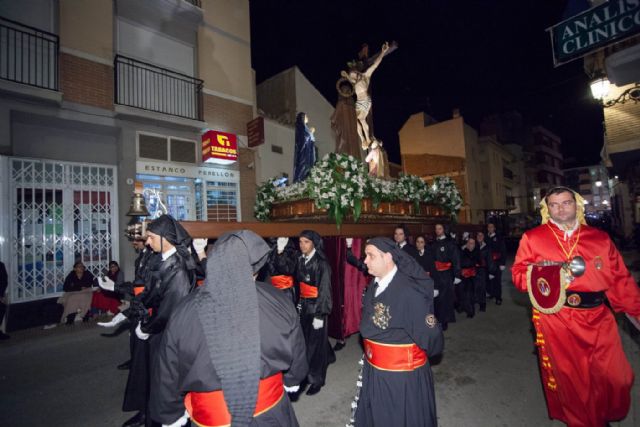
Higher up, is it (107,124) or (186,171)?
(107,124)

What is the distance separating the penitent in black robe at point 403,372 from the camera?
246 centimetres

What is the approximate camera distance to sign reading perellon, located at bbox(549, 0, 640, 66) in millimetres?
4238

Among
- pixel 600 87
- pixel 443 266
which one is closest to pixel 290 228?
pixel 443 266

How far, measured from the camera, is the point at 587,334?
2939 millimetres

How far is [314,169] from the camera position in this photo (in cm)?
581

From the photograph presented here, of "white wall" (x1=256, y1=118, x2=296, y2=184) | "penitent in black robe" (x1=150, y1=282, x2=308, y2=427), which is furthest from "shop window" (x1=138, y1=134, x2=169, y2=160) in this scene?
"penitent in black robe" (x1=150, y1=282, x2=308, y2=427)

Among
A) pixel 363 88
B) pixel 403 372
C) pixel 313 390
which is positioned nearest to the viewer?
pixel 403 372

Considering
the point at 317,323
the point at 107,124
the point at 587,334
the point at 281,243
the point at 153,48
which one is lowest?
the point at 317,323

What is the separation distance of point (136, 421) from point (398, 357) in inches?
123

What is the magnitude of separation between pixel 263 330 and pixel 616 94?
42.1 feet

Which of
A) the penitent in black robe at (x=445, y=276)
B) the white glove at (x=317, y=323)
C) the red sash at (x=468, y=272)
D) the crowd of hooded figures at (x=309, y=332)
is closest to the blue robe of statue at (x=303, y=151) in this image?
the crowd of hooded figures at (x=309, y=332)

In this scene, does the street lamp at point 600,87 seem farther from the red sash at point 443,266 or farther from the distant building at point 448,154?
the distant building at point 448,154

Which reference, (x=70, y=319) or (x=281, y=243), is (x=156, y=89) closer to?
(x=70, y=319)

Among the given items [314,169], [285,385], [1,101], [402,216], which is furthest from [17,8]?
[285,385]
